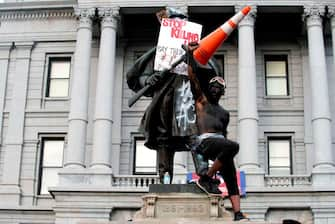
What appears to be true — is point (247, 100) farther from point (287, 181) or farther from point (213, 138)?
point (213, 138)

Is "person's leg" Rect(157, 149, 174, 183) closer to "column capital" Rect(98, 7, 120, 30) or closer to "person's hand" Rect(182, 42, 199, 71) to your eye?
"person's hand" Rect(182, 42, 199, 71)

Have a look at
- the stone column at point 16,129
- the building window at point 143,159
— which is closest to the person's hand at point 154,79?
the building window at point 143,159

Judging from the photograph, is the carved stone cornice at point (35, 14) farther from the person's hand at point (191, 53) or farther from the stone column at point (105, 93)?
the person's hand at point (191, 53)

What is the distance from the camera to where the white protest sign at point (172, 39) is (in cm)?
962

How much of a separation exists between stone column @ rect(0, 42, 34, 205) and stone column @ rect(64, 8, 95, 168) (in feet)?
8.82

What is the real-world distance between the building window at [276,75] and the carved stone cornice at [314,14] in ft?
9.36

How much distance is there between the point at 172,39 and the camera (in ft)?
32.3

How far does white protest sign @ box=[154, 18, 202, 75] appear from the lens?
9.62m

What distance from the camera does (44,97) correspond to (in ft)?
105

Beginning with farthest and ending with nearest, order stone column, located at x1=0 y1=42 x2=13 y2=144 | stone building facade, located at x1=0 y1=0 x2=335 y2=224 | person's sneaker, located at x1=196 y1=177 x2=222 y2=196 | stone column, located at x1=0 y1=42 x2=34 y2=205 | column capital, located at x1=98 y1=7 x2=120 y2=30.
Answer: stone column, located at x1=0 y1=42 x2=13 y2=144 → column capital, located at x1=98 y1=7 x2=120 y2=30 → stone column, located at x1=0 y1=42 x2=34 y2=205 → stone building facade, located at x1=0 y1=0 x2=335 y2=224 → person's sneaker, located at x1=196 y1=177 x2=222 y2=196

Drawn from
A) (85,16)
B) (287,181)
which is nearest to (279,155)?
(287,181)

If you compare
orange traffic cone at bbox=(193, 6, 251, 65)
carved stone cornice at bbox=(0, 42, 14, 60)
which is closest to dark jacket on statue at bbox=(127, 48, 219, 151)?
orange traffic cone at bbox=(193, 6, 251, 65)

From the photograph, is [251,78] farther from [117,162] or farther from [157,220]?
[157,220]

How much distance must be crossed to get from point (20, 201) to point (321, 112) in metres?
13.7
